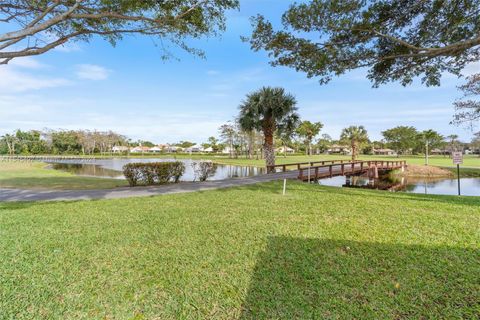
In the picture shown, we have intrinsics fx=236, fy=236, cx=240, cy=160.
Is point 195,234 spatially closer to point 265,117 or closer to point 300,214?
point 300,214

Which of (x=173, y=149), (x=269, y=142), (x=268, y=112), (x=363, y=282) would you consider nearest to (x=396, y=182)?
(x=269, y=142)

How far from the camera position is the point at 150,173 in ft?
38.0

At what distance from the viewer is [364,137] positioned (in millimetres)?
37250

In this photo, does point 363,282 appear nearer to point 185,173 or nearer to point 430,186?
point 185,173

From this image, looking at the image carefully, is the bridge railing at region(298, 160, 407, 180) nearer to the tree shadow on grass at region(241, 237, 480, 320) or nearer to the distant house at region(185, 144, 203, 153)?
the tree shadow on grass at region(241, 237, 480, 320)

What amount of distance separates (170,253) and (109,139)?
251 feet

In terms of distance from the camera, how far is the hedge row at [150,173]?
11.3 m

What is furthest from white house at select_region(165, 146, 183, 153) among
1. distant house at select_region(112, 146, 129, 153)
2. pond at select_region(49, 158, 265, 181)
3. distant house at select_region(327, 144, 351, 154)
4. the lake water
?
the lake water

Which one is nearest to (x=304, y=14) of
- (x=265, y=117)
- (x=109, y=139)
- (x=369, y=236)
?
(x=369, y=236)

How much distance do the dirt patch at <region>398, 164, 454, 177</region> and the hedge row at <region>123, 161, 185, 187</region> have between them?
85.2ft

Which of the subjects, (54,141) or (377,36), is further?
(54,141)

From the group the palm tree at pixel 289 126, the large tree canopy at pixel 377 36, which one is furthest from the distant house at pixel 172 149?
the large tree canopy at pixel 377 36

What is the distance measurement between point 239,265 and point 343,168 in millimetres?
17759

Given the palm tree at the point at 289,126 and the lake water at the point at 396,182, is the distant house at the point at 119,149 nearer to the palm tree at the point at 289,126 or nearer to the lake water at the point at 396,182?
the lake water at the point at 396,182
